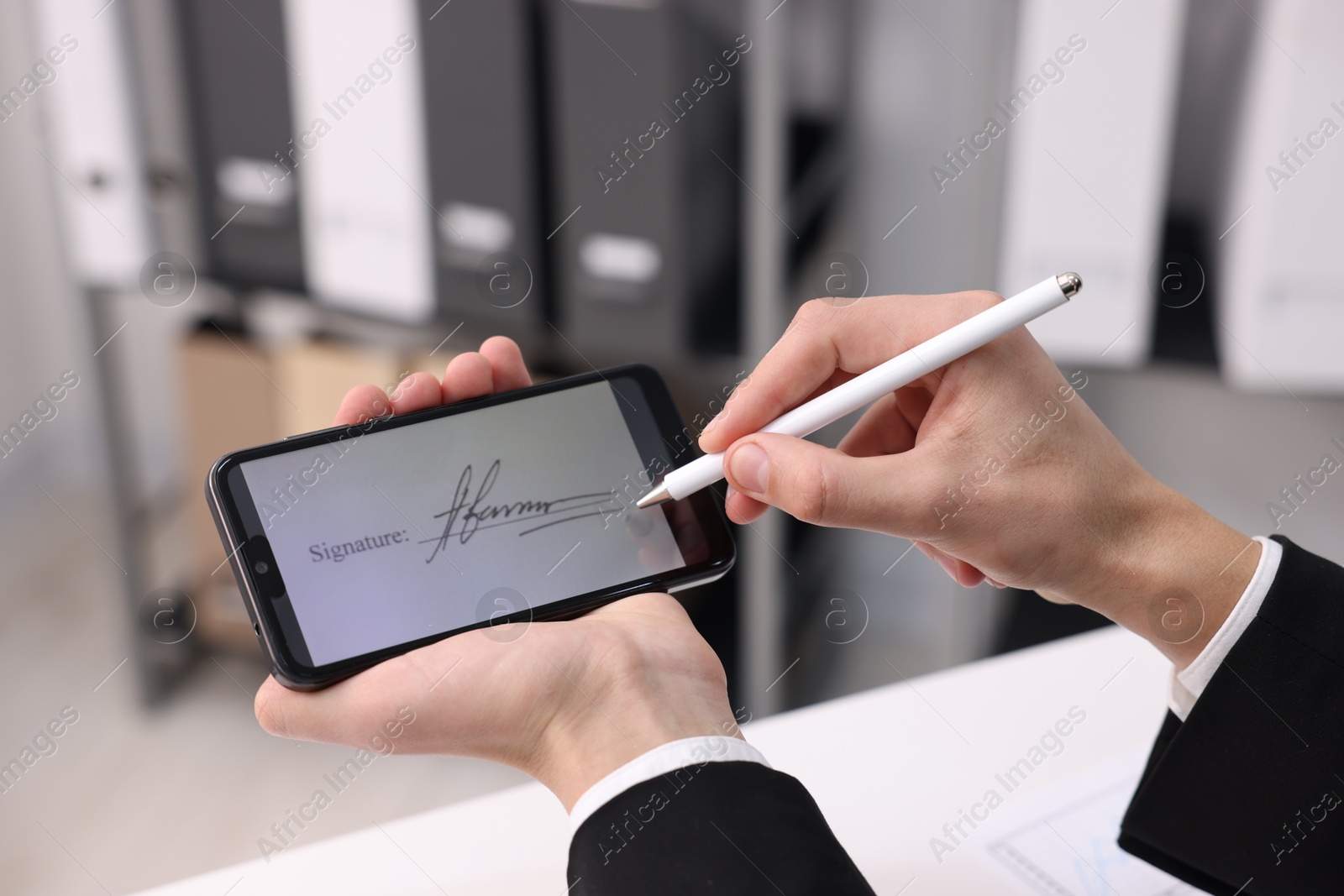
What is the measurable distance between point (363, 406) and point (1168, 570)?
492mm

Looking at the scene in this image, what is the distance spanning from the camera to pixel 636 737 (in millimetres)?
521

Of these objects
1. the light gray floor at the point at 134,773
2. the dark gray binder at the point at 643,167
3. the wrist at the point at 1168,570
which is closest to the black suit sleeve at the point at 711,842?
the wrist at the point at 1168,570

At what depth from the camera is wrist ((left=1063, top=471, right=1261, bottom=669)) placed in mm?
612

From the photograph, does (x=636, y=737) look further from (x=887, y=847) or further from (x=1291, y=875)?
(x=1291, y=875)

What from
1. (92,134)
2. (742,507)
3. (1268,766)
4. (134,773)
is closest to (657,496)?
(742,507)

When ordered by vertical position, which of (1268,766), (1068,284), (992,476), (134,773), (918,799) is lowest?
(134,773)

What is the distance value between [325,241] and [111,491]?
1.95ft

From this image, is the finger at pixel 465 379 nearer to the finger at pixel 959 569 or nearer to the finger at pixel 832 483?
the finger at pixel 832 483

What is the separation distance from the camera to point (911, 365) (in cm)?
58

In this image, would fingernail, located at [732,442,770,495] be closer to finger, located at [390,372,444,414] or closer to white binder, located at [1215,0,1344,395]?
finger, located at [390,372,444,414]

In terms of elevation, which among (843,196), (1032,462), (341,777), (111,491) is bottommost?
(341,777)

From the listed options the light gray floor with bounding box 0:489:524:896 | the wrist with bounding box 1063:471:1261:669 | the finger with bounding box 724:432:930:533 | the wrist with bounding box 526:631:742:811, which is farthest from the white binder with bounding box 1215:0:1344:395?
the light gray floor with bounding box 0:489:524:896

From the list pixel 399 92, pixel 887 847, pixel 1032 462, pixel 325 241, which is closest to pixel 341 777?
pixel 325 241
